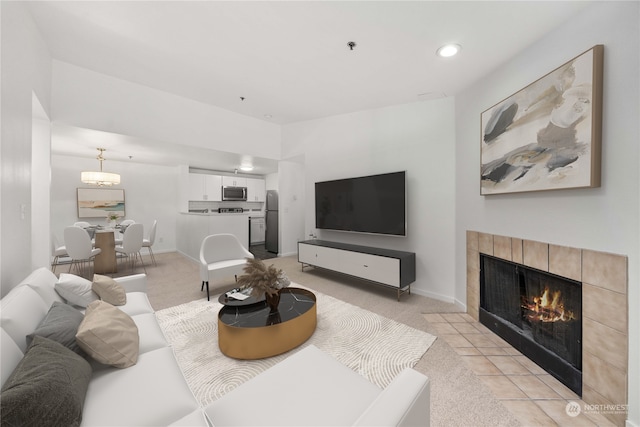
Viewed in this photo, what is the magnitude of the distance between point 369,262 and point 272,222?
3.50 meters

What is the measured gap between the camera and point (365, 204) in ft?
11.9

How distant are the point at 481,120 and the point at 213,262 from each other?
3738 mm

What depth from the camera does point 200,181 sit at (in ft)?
20.0

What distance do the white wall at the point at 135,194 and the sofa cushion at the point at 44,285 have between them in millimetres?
4458

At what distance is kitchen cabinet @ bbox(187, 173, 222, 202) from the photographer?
19.6 ft

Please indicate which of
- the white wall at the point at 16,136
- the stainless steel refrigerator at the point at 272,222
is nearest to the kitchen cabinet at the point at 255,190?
the stainless steel refrigerator at the point at 272,222

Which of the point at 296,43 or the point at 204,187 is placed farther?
the point at 204,187

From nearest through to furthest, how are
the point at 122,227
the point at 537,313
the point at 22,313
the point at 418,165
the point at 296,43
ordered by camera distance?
1. the point at 22,313
2. the point at 537,313
3. the point at 296,43
4. the point at 418,165
5. the point at 122,227

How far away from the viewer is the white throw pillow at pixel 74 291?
1.74 metres

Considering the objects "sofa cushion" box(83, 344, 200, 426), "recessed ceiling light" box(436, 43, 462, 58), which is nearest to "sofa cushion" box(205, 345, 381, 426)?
"sofa cushion" box(83, 344, 200, 426)

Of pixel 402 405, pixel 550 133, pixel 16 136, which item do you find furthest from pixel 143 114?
pixel 550 133

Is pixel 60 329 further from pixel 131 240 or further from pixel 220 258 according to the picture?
pixel 131 240

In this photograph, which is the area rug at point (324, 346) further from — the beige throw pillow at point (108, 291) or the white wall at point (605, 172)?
the white wall at point (605, 172)

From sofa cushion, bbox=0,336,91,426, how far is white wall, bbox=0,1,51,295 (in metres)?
0.98
